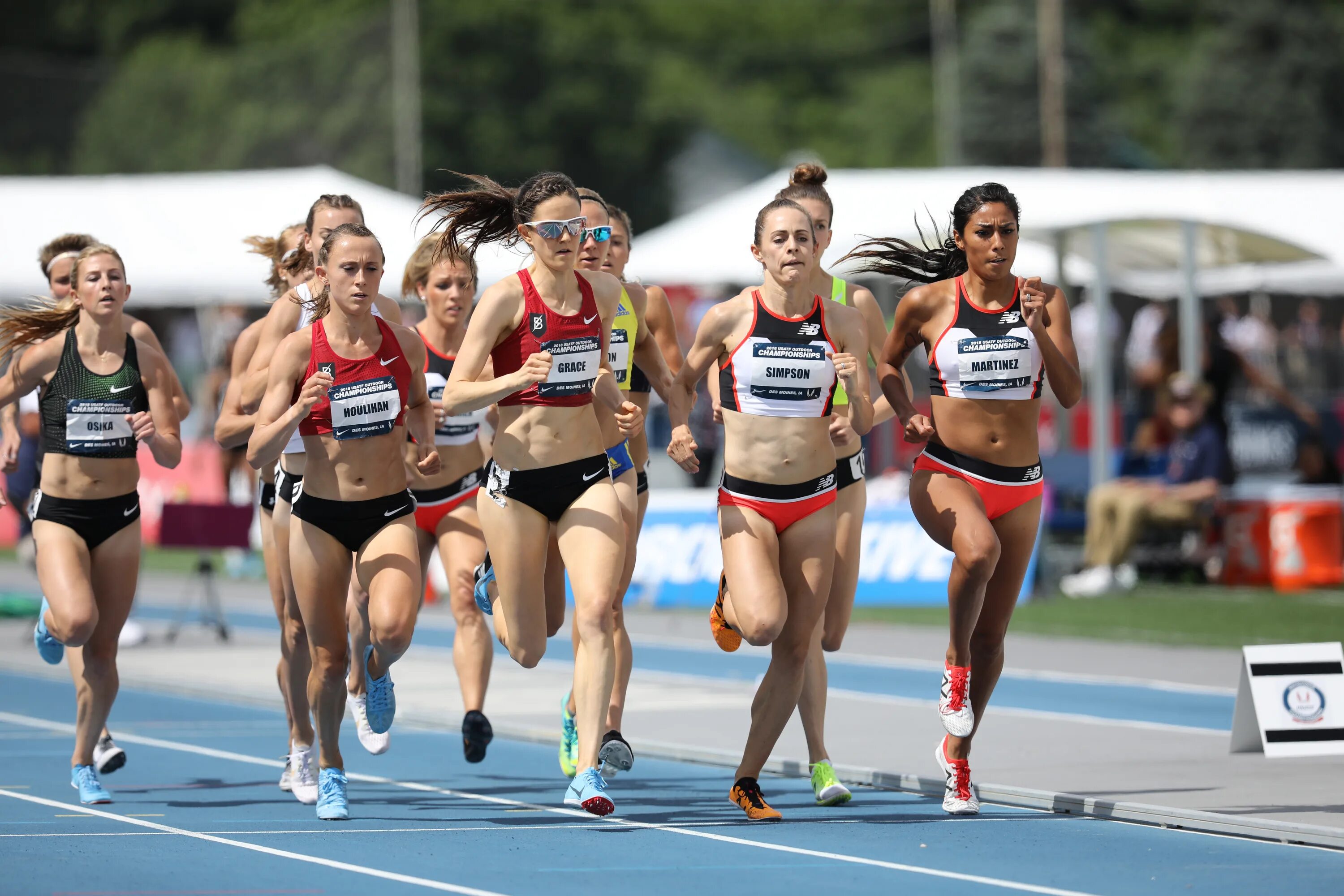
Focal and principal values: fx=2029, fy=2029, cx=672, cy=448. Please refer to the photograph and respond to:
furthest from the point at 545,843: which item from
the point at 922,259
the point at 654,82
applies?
the point at 654,82

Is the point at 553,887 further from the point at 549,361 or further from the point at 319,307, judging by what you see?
the point at 319,307

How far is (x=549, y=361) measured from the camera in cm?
800

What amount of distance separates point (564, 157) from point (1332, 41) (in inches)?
1011

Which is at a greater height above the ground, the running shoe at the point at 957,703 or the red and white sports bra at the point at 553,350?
the red and white sports bra at the point at 553,350

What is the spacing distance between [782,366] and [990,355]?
0.91 metres

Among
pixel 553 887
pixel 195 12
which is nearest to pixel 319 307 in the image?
pixel 553 887

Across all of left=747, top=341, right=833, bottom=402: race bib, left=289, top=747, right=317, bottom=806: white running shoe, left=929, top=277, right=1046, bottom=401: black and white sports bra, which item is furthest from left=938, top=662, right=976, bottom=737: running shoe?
left=289, top=747, right=317, bottom=806: white running shoe

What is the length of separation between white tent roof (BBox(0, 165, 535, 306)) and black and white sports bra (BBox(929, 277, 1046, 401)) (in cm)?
1792

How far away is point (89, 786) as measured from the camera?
900 centimetres

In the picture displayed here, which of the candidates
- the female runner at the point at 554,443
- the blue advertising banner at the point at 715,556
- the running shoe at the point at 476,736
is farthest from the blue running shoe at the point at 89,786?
the blue advertising banner at the point at 715,556

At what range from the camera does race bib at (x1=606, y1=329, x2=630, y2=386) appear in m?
9.34

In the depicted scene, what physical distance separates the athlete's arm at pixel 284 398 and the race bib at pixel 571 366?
885mm

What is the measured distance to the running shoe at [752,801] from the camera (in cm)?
849

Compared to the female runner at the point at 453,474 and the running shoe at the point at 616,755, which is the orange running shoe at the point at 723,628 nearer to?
the running shoe at the point at 616,755
